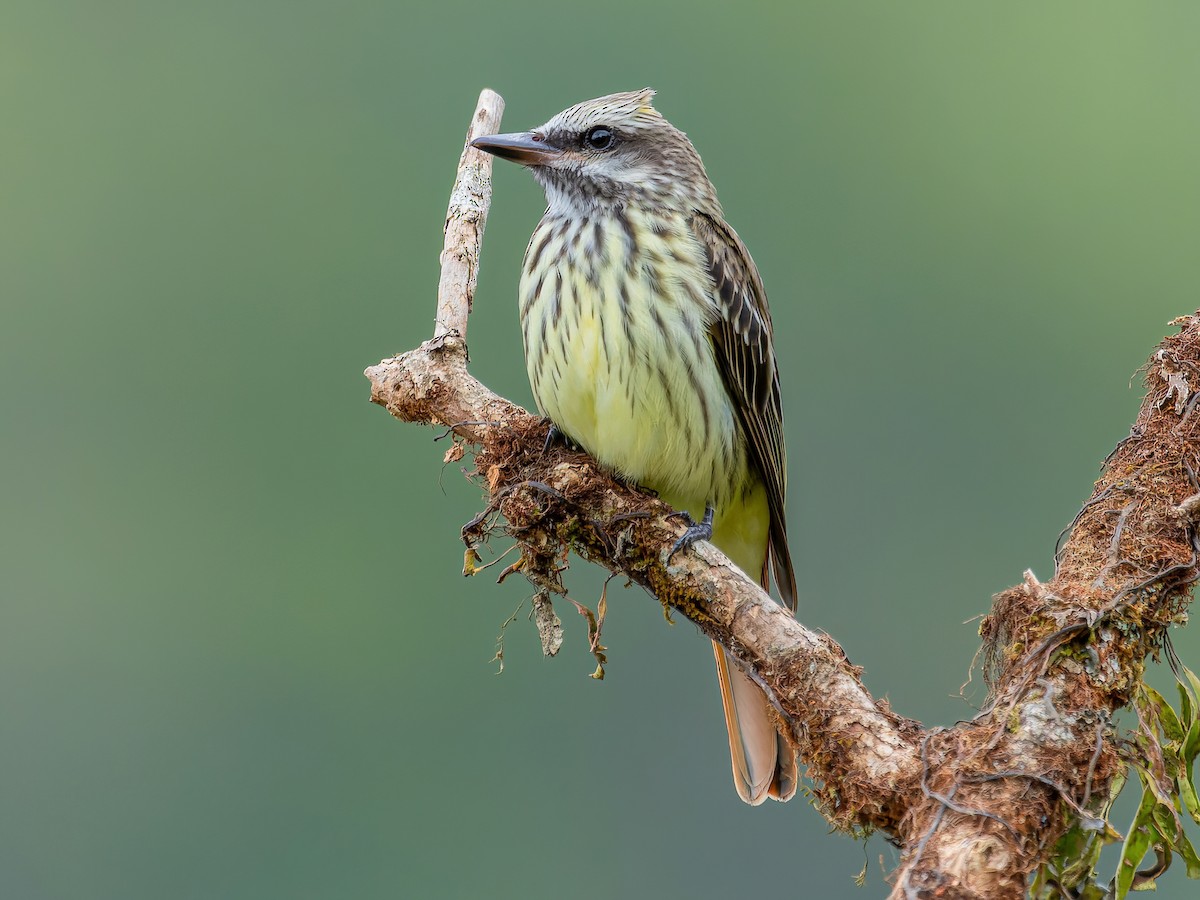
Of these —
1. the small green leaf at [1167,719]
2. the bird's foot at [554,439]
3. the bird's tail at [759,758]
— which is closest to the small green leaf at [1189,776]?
the small green leaf at [1167,719]

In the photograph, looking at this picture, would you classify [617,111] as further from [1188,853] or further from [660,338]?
[1188,853]

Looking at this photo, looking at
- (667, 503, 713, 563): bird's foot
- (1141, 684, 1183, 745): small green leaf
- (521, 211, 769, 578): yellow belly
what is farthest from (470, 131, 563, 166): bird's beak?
(1141, 684, 1183, 745): small green leaf

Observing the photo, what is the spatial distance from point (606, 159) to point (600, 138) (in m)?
0.10

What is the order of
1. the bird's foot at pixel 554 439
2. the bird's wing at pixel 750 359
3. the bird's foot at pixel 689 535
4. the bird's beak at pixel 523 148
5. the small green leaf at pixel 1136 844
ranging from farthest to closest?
the bird's beak at pixel 523 148
the bird's wing at pixel 750 359
the bird's foot at pixel 554 439
the bird's foot at pixel 689 535
the small green leaf at pixel 1136 844

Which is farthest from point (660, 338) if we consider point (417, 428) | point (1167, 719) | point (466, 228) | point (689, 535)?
point (417, 428)

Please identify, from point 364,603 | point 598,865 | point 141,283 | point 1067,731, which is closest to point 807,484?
point 598,865

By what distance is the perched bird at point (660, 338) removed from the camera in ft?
17.8

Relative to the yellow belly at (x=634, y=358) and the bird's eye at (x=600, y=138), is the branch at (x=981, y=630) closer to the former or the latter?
the yellow belly at (x=634, y=358)

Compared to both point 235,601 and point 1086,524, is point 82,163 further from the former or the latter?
point 1086,524

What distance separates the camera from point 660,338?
17.9ft

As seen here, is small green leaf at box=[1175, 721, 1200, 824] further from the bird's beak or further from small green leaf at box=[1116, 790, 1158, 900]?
the bird's beak

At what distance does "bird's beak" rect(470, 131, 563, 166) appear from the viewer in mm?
5816

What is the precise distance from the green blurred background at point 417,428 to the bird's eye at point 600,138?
9042 millimetres

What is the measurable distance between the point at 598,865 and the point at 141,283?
10354mm
